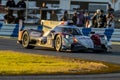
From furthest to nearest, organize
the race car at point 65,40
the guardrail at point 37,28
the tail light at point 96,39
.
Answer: the guardrail at point 37,28 < the tail light at point 96,39 < the race car at point 65,40

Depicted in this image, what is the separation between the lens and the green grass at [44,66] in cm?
1245

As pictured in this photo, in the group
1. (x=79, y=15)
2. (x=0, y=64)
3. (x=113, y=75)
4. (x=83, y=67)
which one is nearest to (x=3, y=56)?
(x=0, y=64)

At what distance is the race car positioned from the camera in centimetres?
1889

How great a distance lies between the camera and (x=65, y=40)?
743 inches

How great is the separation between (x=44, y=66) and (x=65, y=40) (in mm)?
5657

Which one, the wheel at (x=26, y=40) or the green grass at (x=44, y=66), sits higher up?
the green grass at (x=44, y=66)

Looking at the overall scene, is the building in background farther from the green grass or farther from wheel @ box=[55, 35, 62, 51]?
the green grass

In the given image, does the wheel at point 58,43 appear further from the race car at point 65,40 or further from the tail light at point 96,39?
the tail light at point 96,39

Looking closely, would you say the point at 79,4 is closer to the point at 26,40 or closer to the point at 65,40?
the point at 26,40

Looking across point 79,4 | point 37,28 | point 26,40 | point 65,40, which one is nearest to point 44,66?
point 65,40

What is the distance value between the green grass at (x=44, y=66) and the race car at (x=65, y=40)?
3.82 m

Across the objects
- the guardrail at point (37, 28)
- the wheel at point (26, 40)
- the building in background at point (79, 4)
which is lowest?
the building in background at point (79, 4)

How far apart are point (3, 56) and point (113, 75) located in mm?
4070

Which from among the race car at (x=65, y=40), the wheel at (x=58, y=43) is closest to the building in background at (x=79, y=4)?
the race car at (x=65, y=40)
